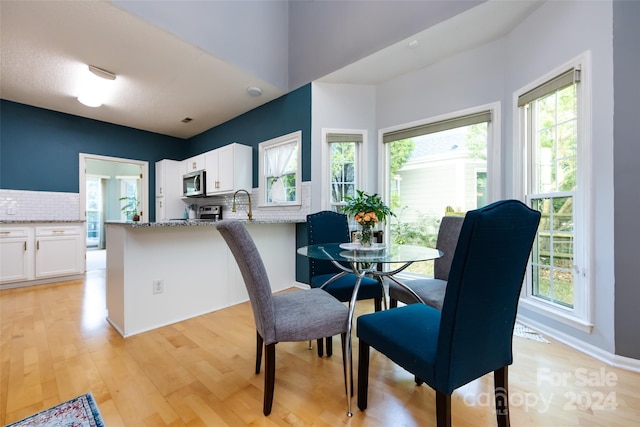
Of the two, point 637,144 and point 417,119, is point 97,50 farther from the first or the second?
point 637,144

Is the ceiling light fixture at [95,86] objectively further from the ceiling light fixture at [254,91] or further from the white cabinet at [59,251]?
the white cabinet at [59,251]

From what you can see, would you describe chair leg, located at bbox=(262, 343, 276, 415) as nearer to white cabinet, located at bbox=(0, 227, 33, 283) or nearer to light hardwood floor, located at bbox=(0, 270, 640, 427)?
light hardwood floor, located at bbox=(0, 270, 640, 427)

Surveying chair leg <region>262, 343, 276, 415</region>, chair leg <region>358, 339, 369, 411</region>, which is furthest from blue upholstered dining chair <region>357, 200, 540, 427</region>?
chair leg <region>262, 343, 276, 415</region>

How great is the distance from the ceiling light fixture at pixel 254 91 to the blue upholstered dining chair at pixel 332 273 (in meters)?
2.27

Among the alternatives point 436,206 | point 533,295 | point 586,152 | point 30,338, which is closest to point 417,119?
point 436,206

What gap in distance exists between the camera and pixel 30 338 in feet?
6.90

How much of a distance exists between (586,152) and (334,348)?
2327mm

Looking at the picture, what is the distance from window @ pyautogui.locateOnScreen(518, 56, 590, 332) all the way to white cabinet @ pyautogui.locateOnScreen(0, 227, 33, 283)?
19.8 feet

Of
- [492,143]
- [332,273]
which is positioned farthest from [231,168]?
[492,143]

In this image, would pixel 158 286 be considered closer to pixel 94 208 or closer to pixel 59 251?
pixel 59 251

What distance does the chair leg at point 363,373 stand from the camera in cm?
129

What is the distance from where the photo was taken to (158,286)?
7.64ft

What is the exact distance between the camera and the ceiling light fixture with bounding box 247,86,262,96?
3.60 meters

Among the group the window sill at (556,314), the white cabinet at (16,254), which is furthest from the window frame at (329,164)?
the white cabinet at (16,254)
